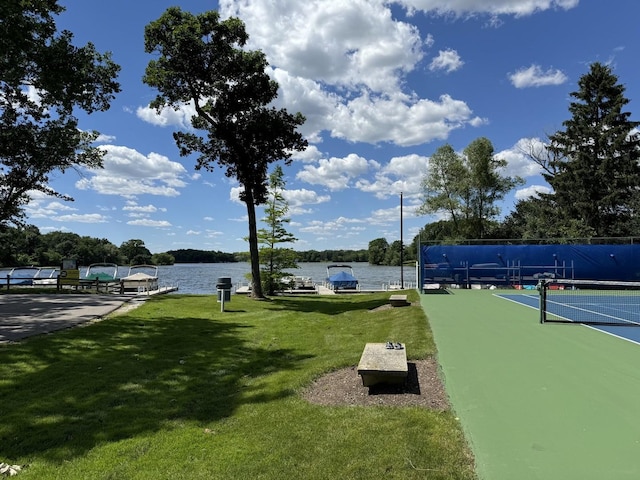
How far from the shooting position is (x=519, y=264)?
23.8 metres

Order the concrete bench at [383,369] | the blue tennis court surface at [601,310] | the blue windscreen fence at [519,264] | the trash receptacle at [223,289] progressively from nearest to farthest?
the concrete bench at [383,369] → the blue tennis court surface at [601,310] → the trash receptacle at [223,289] → the blue windscreen fence at [519,264]

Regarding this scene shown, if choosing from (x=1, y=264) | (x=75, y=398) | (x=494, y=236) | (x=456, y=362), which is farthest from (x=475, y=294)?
(x=1, y=264)

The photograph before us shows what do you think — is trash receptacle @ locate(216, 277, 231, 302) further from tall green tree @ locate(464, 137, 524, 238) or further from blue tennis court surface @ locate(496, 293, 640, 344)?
tall green tree @ locate(464, 137, 524, 238)

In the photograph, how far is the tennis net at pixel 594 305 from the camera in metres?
11.5

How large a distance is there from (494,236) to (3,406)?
47.1 metres

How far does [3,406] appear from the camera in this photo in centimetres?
622

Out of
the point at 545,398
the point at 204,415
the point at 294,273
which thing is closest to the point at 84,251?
the point at 294,273

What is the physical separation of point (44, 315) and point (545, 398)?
15.6 meters

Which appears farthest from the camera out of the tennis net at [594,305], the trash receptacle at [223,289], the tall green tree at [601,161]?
the tall green tree at [601,161]

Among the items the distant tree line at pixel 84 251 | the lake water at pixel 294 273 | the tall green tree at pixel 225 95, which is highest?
the tall green tree at pixel 225 95

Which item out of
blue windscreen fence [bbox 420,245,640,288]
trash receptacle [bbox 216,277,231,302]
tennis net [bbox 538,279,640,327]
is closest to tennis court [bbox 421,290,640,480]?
tennis net [bbox 538,279,640,327]

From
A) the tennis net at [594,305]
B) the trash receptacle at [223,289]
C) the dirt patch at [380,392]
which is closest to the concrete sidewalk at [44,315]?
the trash receptacle at [223,289]

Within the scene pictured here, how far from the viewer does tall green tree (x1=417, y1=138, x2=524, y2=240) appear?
139 ft

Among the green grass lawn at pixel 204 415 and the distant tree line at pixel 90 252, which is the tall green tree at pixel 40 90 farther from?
the distant tree line at pixel 90 252
